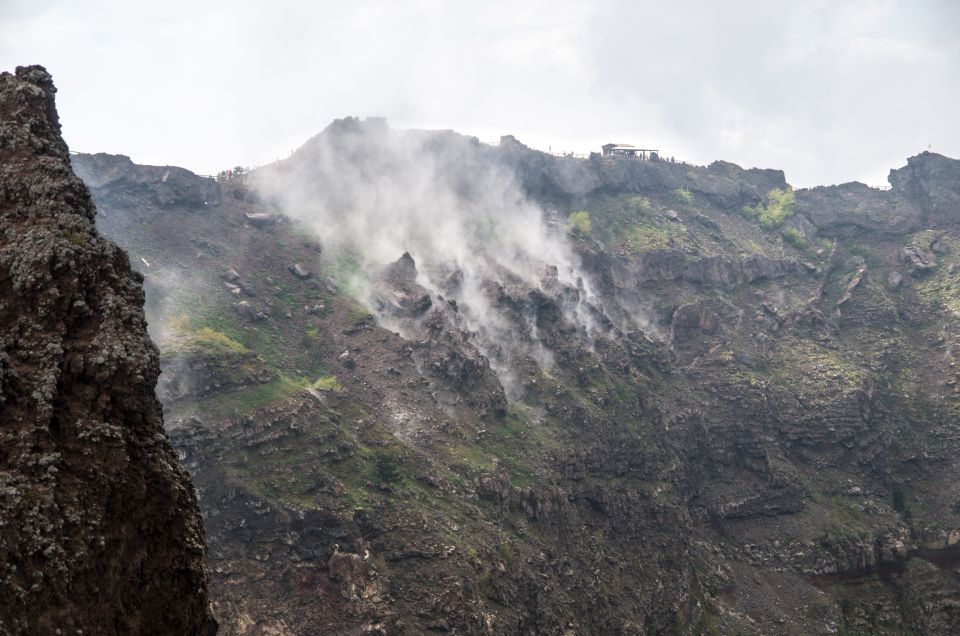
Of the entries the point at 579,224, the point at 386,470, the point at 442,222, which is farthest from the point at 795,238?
the point at 386,470

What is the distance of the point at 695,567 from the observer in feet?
257

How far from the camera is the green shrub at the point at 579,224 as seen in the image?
405 ft

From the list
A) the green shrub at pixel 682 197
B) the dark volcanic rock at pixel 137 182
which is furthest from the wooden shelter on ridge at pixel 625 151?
the dark volcanic rock at pixel 137 182

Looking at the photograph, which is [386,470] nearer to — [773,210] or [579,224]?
[579,224]

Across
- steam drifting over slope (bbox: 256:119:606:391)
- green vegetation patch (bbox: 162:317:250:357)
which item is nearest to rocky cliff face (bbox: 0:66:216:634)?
green vegetation patch (bbox: 162:317:250:357)

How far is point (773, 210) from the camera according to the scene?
145 metres

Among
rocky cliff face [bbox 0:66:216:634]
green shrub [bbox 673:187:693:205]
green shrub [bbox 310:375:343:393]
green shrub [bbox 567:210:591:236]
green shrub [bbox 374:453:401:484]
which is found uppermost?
green shrub [bbox 673:187:693:205]

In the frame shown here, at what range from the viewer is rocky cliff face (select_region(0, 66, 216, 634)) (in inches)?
487

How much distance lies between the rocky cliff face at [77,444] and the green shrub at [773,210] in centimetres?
14415

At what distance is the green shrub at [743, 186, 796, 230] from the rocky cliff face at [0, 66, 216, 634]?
473 ft

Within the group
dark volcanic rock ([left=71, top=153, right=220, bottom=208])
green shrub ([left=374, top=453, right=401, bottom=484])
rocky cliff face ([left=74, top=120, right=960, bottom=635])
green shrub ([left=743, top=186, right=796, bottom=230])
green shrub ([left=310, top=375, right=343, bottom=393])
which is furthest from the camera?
green shrub ([left=743, top=186, right=796, bottom=230])

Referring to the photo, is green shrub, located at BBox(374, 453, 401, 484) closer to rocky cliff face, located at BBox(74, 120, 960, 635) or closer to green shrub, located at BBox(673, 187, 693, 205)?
rocky cliff face, located at BBox(74, 120, 960, 635)

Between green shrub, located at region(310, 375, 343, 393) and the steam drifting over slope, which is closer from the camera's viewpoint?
green shrub, located at region(310, 375, 343, 393)

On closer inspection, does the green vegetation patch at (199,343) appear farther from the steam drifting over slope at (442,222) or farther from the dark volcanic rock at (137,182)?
the dark volcanic rock at (137,182)
